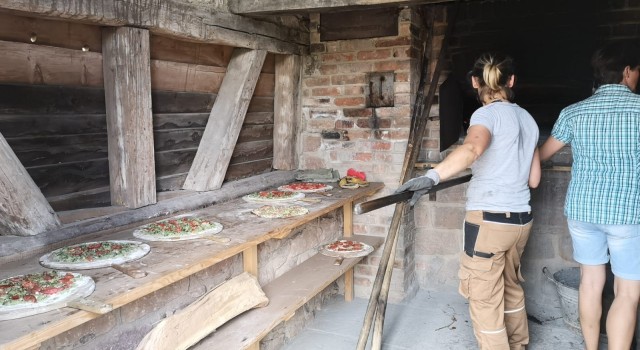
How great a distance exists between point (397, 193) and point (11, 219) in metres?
1.71

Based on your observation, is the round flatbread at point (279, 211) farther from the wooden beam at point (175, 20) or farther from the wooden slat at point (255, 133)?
the wooden beam at point (175, 20)

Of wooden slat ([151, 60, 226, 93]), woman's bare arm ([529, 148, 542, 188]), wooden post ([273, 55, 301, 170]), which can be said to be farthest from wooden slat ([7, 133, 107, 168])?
woman's bare arm ([529, 148, 542, 188])

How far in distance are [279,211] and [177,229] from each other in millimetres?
686

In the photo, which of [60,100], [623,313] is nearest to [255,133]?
[60,100]

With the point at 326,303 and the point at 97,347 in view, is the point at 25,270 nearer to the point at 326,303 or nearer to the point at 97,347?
the point at 97,347

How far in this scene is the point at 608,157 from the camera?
2.71 metres

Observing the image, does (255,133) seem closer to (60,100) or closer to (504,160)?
(60,100)

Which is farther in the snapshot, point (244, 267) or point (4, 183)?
point (244, 267)

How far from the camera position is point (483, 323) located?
9.13 ft

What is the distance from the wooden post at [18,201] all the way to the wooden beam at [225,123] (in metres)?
1.15

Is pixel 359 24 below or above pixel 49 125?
above

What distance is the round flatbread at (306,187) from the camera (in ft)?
12.5

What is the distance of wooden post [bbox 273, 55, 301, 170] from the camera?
14.0ft

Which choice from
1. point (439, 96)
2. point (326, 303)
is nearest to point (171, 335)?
point (326, 303)
